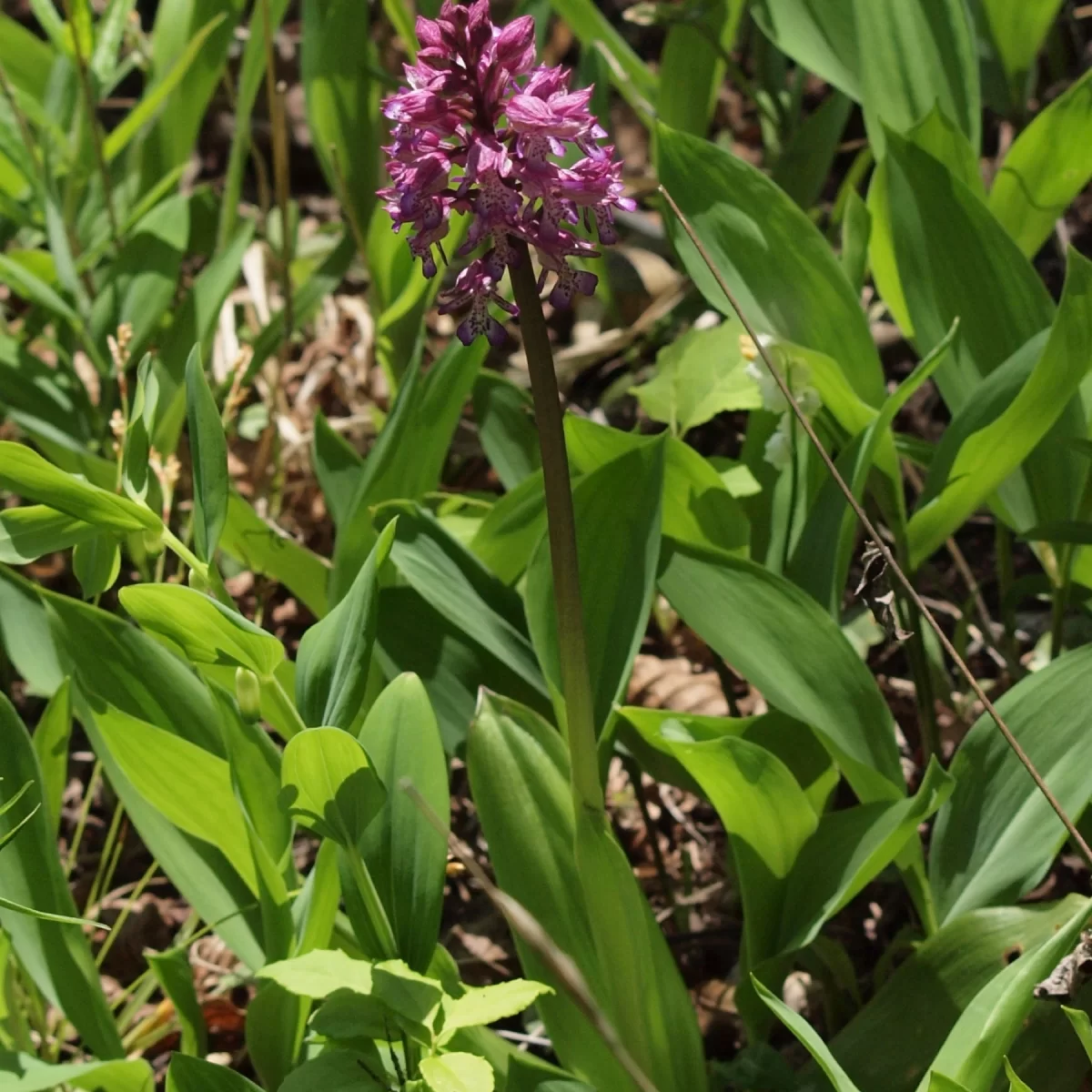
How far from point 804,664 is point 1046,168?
0.80m

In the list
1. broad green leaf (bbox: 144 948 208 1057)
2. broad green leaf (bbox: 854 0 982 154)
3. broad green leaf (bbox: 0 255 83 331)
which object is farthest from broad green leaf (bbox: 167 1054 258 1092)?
broad green leaf (bbox: 854 0 982 154)

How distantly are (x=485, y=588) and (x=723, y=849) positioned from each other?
57 centimetres

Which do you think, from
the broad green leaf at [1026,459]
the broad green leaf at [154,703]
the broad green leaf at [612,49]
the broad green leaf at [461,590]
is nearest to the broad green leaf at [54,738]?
the broad green leaf at [154,703]

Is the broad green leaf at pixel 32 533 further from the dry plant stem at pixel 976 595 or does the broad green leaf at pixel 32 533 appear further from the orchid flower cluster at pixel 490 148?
the dry plant stem at pixel 976 595

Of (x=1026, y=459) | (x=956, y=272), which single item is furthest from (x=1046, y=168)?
(x=1026, y=459)

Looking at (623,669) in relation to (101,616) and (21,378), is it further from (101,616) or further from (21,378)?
(21,378)

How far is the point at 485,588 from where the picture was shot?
1451 mm

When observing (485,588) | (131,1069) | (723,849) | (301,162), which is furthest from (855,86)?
(301,162)

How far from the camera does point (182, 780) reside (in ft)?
4.29

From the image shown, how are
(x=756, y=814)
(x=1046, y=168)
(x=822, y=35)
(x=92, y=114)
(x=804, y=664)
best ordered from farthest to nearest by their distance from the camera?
1. (x=92, y=114)
2. (x=822, y=35)
3. (x=1046, y=168)
4. (x=804, y=664)
5. (x=756, y=814)

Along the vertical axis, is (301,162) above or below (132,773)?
above

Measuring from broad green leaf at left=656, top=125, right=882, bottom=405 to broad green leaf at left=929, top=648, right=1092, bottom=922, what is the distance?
50 centimetres

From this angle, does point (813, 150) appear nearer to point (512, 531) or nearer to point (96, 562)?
point (512, 531)

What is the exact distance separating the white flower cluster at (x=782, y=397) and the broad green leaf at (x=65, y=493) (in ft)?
2.40
